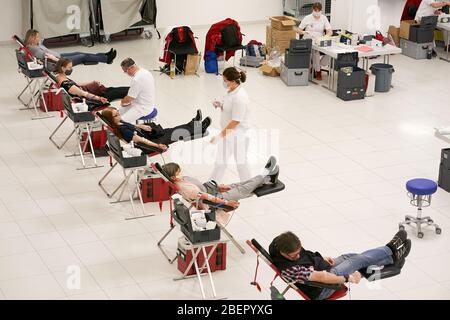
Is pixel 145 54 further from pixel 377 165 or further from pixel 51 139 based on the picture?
pixel 377 165

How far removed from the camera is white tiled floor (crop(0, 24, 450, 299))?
25.5ft

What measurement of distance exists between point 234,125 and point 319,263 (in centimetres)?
237

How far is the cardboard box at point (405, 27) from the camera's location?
15.3 m

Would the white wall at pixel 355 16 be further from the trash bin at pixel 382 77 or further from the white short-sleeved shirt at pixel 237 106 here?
the white short-sleeved shirt at pixel 237 106

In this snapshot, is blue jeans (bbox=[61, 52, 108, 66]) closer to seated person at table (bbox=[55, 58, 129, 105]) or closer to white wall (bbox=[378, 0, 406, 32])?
seated person at table (bbox=[55, 58, 129, 105])

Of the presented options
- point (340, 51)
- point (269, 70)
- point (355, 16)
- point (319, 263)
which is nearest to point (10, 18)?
point (269, 70)

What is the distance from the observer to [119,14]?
16.1 m

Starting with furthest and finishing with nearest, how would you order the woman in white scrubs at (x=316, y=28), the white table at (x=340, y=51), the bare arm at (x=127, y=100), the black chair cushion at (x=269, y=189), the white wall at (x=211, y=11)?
the white wall at (x=211, y=11) → the woman in white scrubs at (x=316, y=28) → the white table at (x=340, y=51) → the bare arm at (x=127, y=100) → the black chair cushion at (x=269, y=189)

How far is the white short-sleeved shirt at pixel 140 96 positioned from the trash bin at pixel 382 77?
4429 mm

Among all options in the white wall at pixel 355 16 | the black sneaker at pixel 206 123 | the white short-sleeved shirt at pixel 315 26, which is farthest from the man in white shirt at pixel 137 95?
the white wall at pixel 355 16

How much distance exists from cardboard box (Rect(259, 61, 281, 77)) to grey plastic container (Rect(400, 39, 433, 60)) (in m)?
2.72

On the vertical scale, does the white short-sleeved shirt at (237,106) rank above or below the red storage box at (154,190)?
above

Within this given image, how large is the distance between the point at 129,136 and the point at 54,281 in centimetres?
230

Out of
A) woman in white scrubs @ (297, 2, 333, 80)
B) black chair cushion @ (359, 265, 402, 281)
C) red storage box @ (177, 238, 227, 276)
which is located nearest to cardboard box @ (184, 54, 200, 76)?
woman in white scrubs @ (297, 2, 333, 80)
